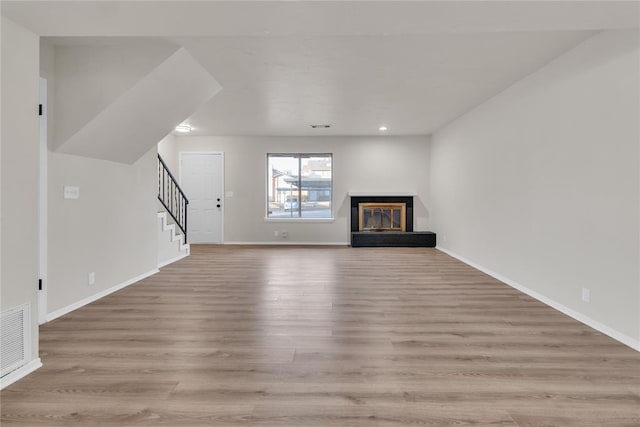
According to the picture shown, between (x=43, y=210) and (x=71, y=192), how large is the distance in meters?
0.37

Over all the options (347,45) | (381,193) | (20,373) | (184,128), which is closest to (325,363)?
(20,373)

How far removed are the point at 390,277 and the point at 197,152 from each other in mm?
5825

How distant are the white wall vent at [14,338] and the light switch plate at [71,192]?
1.57 metres

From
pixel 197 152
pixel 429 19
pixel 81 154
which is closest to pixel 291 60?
pixel 429 19

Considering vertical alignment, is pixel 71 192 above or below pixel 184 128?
below

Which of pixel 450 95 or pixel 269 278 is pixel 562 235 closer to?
pixel 450 95

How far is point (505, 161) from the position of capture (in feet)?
15.5

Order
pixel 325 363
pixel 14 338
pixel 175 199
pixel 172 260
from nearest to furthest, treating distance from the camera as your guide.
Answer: pixel 14 338 < pixel 325 363 < pixel 172 260 < pixel 175 199

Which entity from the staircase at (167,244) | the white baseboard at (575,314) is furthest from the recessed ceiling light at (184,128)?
the white baseboard at (575,314)

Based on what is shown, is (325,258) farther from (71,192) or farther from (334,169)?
(71,192)

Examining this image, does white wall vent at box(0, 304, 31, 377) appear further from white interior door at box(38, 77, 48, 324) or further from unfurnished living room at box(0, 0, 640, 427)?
white interior door at box(38, 77, 48, 324)

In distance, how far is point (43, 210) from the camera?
318 centimetres

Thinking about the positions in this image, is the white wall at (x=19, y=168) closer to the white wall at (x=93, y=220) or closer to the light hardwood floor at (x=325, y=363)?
the light hardwood floor at (x=325, y=363)

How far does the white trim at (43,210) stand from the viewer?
3.16 m
